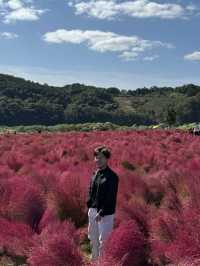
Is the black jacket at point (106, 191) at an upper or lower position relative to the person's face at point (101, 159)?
lower

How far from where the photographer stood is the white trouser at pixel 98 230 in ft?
25.4

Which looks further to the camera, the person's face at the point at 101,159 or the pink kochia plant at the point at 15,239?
the pink kochia plant at the point at 15,239

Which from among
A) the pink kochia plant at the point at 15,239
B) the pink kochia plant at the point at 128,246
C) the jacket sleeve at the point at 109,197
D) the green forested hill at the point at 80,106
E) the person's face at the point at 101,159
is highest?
the green forested hill at the point at 80,106

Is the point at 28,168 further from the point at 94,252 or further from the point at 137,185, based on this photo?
the point at 94,252

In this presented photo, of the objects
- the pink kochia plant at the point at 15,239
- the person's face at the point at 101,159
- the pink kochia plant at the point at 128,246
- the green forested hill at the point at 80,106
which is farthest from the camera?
the green forested hill at the point at 80,106

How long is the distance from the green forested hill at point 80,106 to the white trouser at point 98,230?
7194 cm

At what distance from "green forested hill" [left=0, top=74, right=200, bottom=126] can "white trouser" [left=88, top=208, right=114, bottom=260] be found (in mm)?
71938

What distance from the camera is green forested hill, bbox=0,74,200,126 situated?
119 meters

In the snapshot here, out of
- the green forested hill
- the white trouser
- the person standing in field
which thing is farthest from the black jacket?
the green forested hill

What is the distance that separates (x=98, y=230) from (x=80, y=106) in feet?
425

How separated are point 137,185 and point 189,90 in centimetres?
15885

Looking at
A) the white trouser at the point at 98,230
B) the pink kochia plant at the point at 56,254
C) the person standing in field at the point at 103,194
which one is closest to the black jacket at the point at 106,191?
the person standing in field at the point at 103,194

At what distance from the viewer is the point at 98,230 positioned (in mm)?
8039

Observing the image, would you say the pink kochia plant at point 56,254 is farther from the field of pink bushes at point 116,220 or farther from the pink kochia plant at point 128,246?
the pink kochia plant at point 128,246
